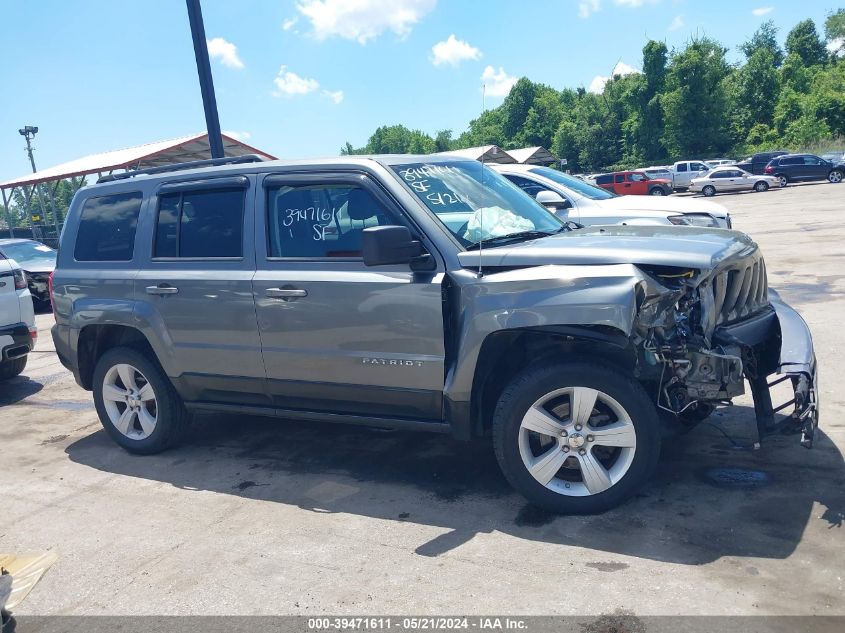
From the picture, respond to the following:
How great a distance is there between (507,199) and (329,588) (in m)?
2.82

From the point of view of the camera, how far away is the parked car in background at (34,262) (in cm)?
1479

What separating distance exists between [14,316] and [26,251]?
30.5 feet

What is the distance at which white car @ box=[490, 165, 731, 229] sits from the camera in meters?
9.51

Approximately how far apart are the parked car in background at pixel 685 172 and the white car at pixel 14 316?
38.8 m

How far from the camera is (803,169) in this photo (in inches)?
1409

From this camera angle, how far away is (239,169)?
5.11 m

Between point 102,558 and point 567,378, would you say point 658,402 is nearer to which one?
point 567,378

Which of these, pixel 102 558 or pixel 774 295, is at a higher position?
pixel 774 295

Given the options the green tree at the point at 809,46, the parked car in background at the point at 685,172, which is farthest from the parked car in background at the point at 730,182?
the green tree at the point at 809,46

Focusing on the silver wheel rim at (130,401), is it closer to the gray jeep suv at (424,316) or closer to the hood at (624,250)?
the gray jeep suv at (424,316)

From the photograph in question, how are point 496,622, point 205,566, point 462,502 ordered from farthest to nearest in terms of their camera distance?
point 462,502 → point 205,566 → point 496,622

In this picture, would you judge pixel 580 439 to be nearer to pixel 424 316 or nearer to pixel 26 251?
pixel 424 316

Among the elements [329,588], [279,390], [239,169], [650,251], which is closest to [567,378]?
[650,251]

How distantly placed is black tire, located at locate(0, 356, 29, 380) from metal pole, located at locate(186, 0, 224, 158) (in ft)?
10.6
